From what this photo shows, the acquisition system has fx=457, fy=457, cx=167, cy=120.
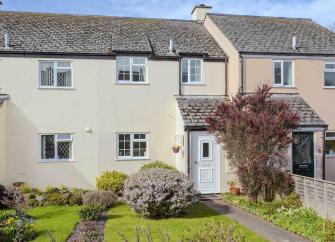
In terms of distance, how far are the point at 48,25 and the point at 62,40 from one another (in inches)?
69.8

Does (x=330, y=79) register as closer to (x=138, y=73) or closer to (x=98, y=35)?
(x=138, y=73)

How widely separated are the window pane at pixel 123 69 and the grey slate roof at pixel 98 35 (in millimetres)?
553

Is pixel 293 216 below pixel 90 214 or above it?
below

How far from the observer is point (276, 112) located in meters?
17.1

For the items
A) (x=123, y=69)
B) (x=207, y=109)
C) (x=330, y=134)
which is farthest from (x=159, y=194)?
(x=330, y=134)

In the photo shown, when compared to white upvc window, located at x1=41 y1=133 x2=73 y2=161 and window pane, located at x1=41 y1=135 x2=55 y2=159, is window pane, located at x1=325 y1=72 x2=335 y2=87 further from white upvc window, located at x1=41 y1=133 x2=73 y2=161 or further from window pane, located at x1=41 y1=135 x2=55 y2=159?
window pane, located at x1=41 y1=135 x2=55 y2=159

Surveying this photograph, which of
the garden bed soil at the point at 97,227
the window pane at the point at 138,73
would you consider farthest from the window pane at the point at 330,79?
the garden bed soil at the point at 97,227

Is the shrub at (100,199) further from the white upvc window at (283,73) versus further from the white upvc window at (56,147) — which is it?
the white upvc window at (283,73)

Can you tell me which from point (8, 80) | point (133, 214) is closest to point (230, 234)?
point (133, 214)

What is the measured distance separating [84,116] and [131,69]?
311cm

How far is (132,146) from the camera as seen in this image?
21375 millimetres

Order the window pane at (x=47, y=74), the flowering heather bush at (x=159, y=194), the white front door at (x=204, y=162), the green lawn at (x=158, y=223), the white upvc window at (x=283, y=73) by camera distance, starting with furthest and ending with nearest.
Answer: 1. the white upvc window at (x=283, y=73)
2. the window pane at (x=47, y=74)
3. the white front door at (x=204, y=162)
4. the flowering heather bush at (x=159, y=194)
5. the green lawn at (x=158, y=223)

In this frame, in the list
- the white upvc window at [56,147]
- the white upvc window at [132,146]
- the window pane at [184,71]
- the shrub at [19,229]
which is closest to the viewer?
the shrub at [19,229]

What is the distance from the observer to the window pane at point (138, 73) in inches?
848
